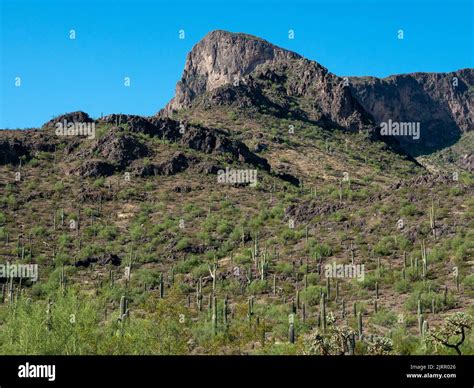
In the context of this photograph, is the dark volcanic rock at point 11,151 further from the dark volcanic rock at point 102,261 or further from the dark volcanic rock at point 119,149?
the dark volcanic rock at point 102,261

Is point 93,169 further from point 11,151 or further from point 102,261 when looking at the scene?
point 102,261

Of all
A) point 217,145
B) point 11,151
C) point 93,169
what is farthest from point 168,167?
point 11,151

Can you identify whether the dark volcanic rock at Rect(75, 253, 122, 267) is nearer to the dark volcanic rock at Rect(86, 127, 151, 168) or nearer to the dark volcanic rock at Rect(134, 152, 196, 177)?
the dark volcanic rock at Rect(134, 152, 196, 177)

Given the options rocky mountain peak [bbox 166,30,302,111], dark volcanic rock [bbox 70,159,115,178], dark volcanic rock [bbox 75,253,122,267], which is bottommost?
dark volcanic rock [bbox 75,253,122,267]

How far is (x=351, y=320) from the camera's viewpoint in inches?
1518

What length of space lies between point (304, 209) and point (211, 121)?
161ft

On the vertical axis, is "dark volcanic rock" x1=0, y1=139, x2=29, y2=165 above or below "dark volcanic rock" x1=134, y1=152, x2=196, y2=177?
above

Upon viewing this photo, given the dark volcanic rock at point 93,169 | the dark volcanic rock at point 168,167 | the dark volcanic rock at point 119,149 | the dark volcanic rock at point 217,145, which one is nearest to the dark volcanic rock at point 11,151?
the dark volcanic rock at point 93,169

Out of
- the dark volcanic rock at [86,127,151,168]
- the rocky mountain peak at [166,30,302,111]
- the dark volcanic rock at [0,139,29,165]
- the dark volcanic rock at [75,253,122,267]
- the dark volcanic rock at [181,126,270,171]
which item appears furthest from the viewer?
the rocky mountain peak at [166,30,302,111]

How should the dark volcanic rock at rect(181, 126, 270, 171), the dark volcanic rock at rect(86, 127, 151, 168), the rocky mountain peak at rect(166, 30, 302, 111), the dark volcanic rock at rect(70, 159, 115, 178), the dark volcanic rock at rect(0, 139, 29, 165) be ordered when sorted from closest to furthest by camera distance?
the dark volcanic rock at rect(70, 159, 115, 178)
the dark volcanic rock at rect(0, 139, 29, 165)
the dark volcanic rock at rect(86, 127, 151, 168)
the dark volcanic rock at rect(181, 126, 270, 171)
the rocky mountain peak at rect(166, 30, 302, 111)

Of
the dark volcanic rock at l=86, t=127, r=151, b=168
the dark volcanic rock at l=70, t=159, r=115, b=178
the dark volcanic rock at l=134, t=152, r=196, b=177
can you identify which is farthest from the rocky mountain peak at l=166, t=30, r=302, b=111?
the dark volcanic rock at l=70, t=159, r=115, b=178

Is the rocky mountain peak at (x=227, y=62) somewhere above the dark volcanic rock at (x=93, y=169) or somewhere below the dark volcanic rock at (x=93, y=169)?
above

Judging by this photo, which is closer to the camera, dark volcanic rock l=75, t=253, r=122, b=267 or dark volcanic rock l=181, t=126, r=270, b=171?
dark volcanic rock l=75, t=253, r=122, b=267
